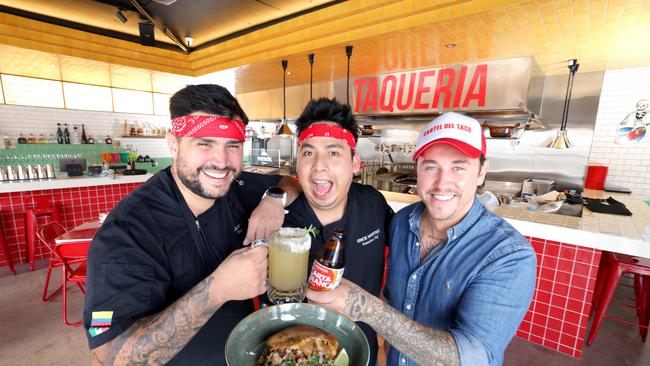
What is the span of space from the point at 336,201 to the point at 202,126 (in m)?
0.87

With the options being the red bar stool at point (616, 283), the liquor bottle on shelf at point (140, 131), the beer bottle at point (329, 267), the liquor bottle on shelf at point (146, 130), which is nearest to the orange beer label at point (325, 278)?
the beer bottle at point (329, 267)

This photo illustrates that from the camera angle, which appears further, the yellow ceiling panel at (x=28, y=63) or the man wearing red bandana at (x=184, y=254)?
the yellow ceiling panel at (x=28, y=63)

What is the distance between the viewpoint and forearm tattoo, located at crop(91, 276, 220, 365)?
3.45ft

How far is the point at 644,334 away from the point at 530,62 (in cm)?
403

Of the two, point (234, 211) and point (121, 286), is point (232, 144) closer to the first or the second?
point (234, 211)

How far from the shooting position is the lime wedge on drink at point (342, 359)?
91 centimetres

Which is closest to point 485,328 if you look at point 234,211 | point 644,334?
point 234,211

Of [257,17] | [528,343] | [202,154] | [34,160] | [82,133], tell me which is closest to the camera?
[202,154]

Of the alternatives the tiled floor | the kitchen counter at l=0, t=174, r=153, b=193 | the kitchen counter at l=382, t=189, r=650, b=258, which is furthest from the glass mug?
the kitchen counter at l=0, t=174, r=153, b=193

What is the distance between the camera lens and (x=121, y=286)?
110cm

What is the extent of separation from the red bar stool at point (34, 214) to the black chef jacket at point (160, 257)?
192 inches

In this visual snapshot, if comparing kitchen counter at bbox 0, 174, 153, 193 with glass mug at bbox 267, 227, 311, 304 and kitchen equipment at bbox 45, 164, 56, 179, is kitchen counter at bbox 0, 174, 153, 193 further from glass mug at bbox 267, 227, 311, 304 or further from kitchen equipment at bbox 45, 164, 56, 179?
glass mug at bbox 267, 227, 311, 304

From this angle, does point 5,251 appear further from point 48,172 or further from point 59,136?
point 59,136

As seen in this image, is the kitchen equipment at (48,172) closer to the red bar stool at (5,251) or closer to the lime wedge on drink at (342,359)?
the red bar stool at (5,251)
